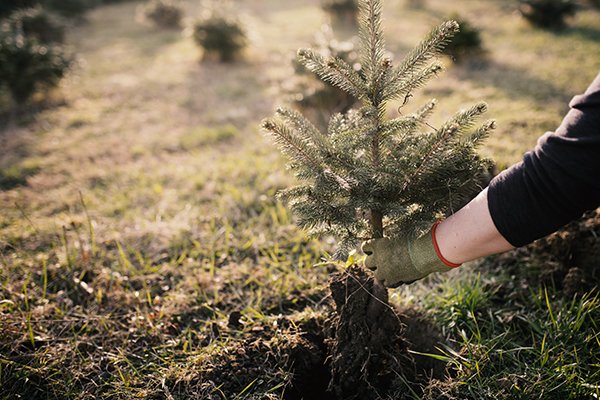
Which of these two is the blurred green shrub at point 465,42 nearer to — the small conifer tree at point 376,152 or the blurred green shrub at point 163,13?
the small conifer tree at point 376,152

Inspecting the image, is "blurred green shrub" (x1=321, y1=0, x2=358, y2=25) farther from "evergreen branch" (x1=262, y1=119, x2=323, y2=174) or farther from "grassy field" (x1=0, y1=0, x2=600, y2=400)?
"evergreen branch" (x1=262, y1=119, x2=323, y2=174)

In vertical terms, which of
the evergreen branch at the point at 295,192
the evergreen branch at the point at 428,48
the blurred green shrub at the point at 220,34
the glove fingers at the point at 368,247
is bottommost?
the blurred green shrub at the point at 220,34

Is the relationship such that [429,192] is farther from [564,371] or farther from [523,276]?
[523,276]

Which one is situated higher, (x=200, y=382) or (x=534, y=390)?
(x=534, y=390)

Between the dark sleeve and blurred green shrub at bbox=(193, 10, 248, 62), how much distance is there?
7610 millimetres

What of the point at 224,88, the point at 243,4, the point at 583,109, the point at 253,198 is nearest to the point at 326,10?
the point at 243,4

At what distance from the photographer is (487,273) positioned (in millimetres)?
2686

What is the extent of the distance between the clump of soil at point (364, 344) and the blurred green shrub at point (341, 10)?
1041cm

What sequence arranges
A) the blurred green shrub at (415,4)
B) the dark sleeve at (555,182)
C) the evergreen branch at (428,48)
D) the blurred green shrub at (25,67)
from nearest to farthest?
the dark sleeve at (555,182) → the evergreen branch at (428,48) → the blurred green shrub at (25,67) → the blurred green shrub at (415,4)

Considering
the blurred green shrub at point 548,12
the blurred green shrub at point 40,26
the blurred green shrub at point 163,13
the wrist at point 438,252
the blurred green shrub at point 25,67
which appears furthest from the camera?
the blurred green shrub at point 163,13

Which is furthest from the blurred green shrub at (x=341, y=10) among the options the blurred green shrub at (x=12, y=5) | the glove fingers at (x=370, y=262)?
the glove fingers at (x=370, y=262)

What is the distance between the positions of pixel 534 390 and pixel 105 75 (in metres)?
8.29

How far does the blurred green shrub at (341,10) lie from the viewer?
1072 cm

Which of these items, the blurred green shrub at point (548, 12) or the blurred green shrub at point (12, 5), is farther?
the blurred green shrub at point (12, 5)
